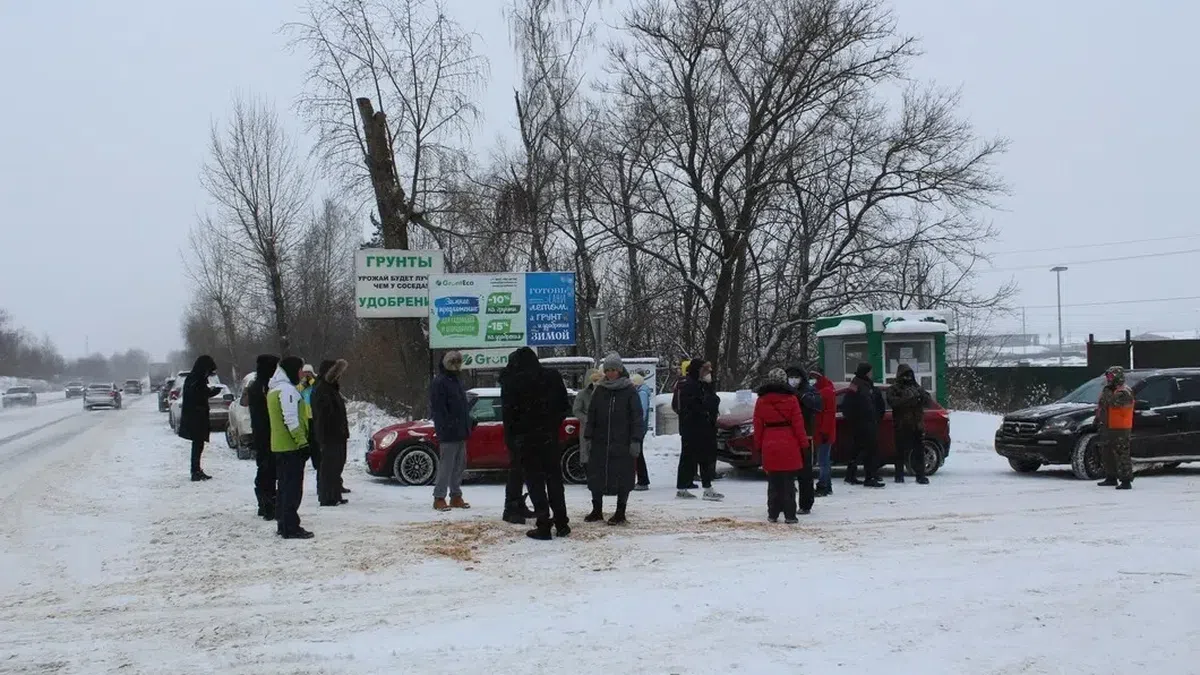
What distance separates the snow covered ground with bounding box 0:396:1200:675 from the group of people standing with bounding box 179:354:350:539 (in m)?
0.31

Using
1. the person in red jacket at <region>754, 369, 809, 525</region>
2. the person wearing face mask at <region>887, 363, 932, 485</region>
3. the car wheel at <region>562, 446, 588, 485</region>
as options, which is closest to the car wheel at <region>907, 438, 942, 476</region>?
the person wearing face mask at <region>887, 363, 932, 485</region>

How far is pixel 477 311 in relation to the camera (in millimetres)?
18766

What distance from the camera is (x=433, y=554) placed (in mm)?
8844

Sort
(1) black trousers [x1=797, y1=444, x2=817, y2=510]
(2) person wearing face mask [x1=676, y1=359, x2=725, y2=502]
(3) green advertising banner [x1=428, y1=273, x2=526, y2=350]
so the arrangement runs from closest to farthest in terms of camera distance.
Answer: (1) black trousers [x1=797, y1=444, x2=817, y2=510] → (2) person wearing face mask [x1=676, y1=359, x2=725, y2=502] → (3) green advertising banner [x1=428, y1=273, x2=526, y2=350]

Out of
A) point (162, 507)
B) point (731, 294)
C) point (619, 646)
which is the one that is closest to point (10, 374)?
point (731, 294)

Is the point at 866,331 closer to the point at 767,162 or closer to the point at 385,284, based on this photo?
the point at 767,162

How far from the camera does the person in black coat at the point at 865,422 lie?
46.8ft

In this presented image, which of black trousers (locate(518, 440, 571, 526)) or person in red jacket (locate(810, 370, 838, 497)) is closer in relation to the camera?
black trousers (locate(518, 440, 571, 526))

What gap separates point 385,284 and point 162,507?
7.35 m

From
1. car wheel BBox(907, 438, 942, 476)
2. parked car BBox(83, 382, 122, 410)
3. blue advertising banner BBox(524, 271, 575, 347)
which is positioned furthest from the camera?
parked car BBox(83, 382, 122, 410)

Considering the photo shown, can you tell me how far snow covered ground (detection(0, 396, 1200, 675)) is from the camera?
589 centimetres

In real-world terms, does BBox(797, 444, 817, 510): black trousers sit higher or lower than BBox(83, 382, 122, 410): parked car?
lower

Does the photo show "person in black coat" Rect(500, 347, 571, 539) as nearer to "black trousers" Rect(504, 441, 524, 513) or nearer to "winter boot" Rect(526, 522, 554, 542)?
"winter boot" Rect(526, 522, 554, 542)

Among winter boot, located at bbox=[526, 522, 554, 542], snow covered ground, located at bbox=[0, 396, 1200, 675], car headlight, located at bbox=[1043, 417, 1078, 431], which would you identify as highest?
car headlight, located at bbox=[1043, 417, 1078, 431]
